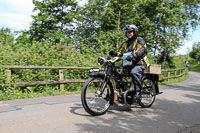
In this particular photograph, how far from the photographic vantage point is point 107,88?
520 cm

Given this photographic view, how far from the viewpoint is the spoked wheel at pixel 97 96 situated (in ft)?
15.5

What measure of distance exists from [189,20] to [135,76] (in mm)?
35412

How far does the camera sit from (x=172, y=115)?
527 cm

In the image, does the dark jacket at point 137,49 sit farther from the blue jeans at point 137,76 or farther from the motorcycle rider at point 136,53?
the blue jeans at point 137,76

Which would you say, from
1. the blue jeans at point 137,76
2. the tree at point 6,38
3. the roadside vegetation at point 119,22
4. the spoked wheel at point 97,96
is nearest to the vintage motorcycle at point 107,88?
the spoked wheel at point 97,96

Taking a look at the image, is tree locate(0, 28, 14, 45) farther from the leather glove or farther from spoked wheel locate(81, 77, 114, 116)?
the leather glove

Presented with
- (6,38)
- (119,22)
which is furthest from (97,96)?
(6,38)

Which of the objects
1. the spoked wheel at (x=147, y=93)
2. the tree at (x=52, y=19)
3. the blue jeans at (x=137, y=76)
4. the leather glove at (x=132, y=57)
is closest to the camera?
the leather glove at (x=132, y=57)

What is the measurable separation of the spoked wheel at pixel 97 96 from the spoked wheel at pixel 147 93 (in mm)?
1096

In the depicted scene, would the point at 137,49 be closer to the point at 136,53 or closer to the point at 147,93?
the point at 136,53

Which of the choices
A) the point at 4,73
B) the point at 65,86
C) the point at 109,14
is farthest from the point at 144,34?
the point at 4,73

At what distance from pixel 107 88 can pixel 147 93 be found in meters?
1.43

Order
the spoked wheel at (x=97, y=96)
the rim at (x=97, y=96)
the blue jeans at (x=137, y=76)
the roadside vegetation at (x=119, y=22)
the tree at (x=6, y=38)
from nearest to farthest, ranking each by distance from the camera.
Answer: the spoked wheel at (x=97, y=96) → the rim at (x=97, y=96) → the blue jeans at (x=137, y=76) → the tree at (x=6, y=38) → the roadside vegetation at (x=119, y=22)

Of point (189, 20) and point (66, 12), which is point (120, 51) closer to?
point (66, 12)
